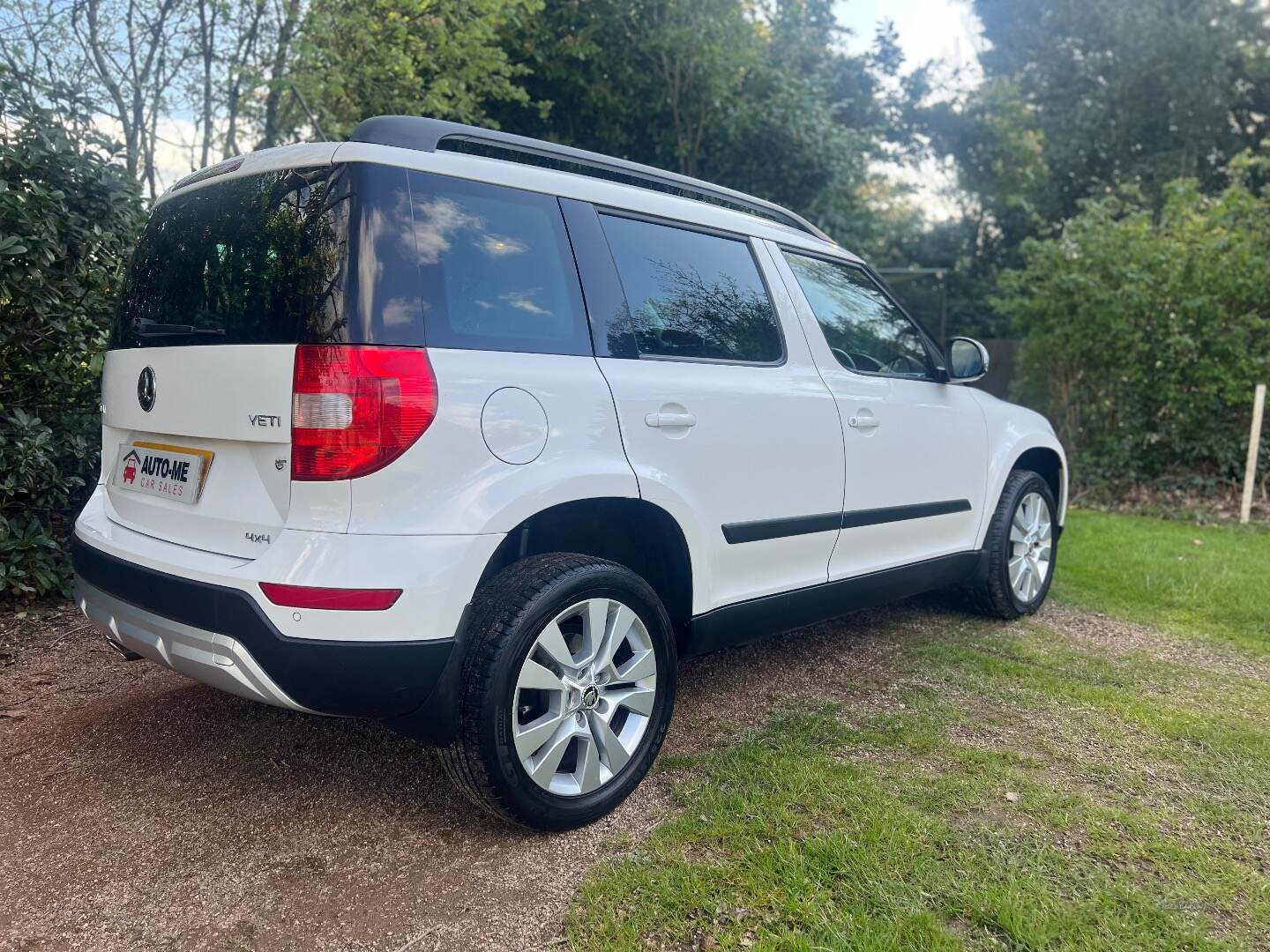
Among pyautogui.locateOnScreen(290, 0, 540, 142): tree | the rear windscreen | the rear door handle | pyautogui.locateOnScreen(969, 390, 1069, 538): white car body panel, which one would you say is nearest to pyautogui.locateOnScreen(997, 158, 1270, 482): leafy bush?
pyautogui.locateOnScreen(969, 390, 1069, 538): white car body panel

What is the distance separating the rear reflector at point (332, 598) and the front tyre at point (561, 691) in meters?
0.28

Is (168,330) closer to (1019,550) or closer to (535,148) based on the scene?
(535,148)

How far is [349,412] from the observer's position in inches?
84.3

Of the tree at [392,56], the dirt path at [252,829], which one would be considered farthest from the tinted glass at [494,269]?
the tree at [392,56]

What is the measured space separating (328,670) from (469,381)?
76cm

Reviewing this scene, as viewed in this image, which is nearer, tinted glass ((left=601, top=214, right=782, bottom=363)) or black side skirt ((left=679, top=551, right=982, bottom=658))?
tinted glass ((left=601, top=214, right=782, bottom=363))

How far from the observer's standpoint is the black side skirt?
2994 millimetres

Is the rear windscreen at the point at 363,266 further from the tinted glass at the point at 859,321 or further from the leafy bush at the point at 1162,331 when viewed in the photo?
the leafy bush at the point at 1162,331

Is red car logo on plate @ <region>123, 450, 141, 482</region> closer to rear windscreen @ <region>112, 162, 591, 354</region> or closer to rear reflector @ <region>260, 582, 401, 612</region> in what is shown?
rear windscreen @ <region>112, 162, 591, 354</region>

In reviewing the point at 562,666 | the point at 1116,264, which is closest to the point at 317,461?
the point at 562,666

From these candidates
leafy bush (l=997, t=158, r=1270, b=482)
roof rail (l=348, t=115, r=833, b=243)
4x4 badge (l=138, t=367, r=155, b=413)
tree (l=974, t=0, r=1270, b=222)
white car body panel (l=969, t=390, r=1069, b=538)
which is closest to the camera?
roof rail (l=348, t=115, r=833, b=243)

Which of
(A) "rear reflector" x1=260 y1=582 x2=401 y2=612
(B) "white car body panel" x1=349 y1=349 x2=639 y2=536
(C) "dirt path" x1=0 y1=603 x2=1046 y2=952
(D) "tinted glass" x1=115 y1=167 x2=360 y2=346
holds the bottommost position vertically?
(C) "dirt path" x1=0 y1=603 x2=1046 y2=952

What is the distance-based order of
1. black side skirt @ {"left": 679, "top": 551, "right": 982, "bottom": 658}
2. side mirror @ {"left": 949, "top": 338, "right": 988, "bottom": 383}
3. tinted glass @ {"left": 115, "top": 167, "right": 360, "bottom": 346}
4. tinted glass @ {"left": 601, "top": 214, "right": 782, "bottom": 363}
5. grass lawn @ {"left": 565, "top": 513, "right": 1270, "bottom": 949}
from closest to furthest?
grass lawn @ {"left": 565, "top": 513, "right": 1270, "bottom": 949}, tinted glass @ {"left": 115, "top": 167, "right": 360, "bottom": 346}, tinted glass @ {"left": 601, "top": 214, "right": 782, "bottom": 363}, black side skirt @ {"left": 679, "top": 551, "right": 982, "bottom": 658}, side mirror @ {"left": 949, "top": 338, "right": 988, "bottom": 383}

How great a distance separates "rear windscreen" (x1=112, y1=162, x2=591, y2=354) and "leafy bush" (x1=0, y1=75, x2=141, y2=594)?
5.61 feet
